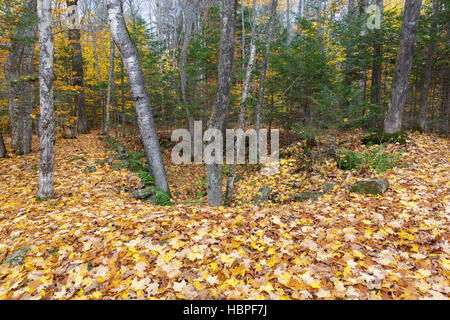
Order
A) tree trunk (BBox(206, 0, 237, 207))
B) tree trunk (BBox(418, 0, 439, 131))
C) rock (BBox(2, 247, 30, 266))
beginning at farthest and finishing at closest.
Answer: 1. tree trunk (BBox(418, 0, 439, 131))
2. tree trunk (BBox(206, 0, 237, 207))
3. rock (BBox(2, 247, 30, 266))

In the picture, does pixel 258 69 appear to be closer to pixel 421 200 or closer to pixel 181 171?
pixel 181 171

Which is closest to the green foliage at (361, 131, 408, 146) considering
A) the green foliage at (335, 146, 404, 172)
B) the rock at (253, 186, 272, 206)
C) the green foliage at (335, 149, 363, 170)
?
the green foliage at (335, 146, 404, 172)

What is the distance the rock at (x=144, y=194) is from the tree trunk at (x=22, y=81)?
4.06 meters

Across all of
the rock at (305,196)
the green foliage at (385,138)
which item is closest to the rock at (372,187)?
the rock at (305,196)

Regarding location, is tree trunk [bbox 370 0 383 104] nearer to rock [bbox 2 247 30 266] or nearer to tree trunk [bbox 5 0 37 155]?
rock [bbox 2 247 30 266]

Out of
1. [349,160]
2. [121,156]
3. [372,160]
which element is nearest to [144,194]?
[121,156]

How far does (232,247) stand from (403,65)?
8.39 meters

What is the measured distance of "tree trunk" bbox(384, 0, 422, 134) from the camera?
6.93m

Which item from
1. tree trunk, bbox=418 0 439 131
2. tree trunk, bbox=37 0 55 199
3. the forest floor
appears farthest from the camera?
tree trunk, bbox=418 0 439 131

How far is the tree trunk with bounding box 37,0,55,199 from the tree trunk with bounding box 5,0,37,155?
301 centimetres

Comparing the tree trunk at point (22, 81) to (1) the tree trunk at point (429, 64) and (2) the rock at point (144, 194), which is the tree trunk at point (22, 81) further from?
(1) the tree trunk at point (429, 64)

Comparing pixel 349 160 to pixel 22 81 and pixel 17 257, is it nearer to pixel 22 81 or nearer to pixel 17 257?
pixel 17 257

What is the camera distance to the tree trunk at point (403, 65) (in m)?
6.93

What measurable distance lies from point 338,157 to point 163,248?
625cm
